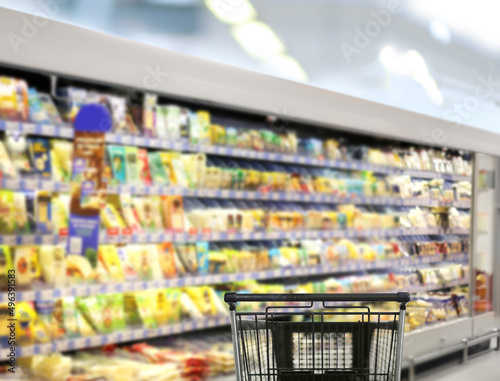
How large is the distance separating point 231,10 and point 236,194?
7.34 feet

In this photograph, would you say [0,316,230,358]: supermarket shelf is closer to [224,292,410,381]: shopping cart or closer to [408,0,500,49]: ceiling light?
[224,292,410,381]: shopping cart

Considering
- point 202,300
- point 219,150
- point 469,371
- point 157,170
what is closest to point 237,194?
point 219,150

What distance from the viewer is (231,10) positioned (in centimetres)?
517

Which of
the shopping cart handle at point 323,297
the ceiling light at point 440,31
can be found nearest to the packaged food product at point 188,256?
the shopping cart handle at point 323,297

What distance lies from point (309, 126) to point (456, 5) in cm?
363

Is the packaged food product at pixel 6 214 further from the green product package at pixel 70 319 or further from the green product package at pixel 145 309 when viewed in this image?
the green product package at pixel 145 309

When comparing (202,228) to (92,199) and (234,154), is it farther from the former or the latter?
(92,199)

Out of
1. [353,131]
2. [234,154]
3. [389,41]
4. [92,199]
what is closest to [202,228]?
[234,154]

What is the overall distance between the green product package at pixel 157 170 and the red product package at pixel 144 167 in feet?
0.11

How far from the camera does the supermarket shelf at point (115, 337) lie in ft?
8.78

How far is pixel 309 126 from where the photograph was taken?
165 inches

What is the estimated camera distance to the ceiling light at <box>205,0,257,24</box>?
5.05 meters

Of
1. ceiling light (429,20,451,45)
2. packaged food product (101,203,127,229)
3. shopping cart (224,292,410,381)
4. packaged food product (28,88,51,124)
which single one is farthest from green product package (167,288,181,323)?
ceiling light (429,20,451,45)

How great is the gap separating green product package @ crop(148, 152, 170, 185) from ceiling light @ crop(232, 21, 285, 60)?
2084mm
